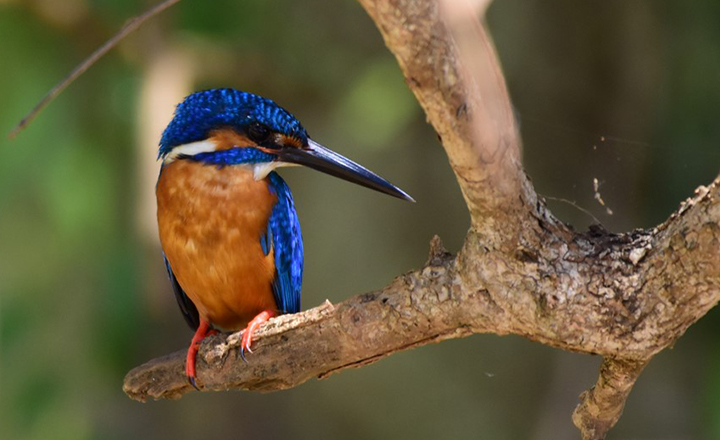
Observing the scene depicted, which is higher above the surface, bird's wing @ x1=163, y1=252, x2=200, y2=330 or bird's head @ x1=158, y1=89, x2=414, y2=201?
bird's head @ x1=158, y1=89, x2=414, y2=201

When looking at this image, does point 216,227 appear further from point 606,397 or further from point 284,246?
point 606,397

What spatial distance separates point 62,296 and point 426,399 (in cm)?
178

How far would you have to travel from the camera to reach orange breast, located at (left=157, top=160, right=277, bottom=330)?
2266 millimetres

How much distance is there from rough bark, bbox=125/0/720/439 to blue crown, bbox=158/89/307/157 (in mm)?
527

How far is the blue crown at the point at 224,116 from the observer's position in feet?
7.40

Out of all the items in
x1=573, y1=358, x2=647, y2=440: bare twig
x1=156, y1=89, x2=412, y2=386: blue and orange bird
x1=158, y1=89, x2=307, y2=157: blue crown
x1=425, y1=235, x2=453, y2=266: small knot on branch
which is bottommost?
x1=573, y1=358, x2=647, y2=440: bare twig

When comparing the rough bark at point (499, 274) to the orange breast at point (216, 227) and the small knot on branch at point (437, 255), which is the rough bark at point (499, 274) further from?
the orange breast at point (216, 227)

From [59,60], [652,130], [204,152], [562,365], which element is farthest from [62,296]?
[652,130]

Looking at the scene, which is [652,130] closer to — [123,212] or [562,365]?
[562,365]

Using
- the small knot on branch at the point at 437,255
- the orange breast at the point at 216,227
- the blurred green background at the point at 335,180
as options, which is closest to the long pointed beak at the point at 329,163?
the orange breast at the point at 216,227

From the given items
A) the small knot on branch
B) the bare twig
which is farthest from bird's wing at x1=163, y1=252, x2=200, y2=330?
the bare twig

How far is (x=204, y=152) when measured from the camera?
2.30 m

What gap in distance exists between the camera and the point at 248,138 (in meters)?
2.28

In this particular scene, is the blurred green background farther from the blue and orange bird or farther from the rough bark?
the rough bark
